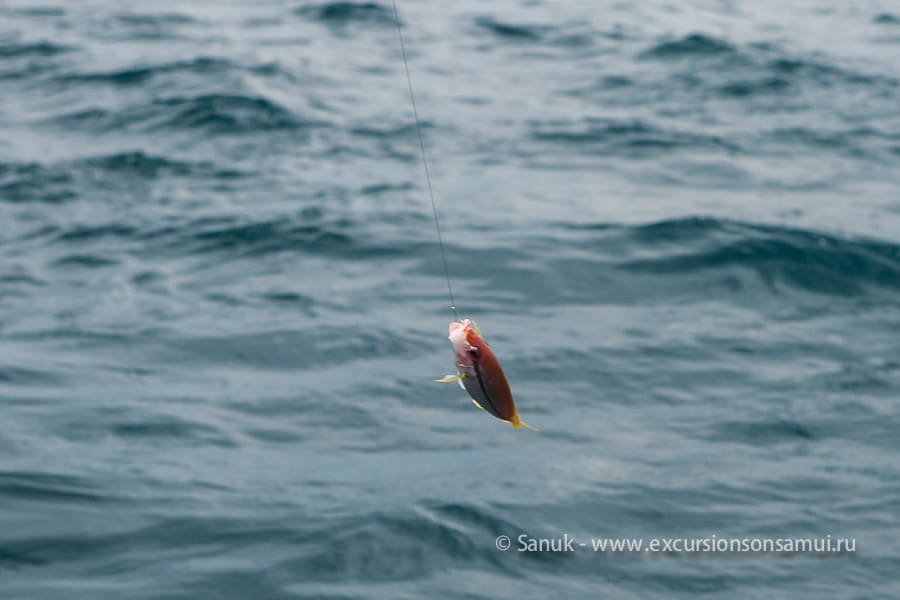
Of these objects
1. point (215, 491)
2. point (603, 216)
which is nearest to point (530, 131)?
point (603, 216)

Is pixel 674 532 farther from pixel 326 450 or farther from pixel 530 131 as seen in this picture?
pixel 530 131

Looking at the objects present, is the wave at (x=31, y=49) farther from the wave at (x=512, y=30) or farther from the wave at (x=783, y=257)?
the wave at (x=783, y=257)

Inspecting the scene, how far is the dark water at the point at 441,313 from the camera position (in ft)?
19.7

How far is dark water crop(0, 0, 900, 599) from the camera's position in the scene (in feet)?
19.7

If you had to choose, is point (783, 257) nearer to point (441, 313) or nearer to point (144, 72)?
point (441, 313)

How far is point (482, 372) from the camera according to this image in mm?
3312

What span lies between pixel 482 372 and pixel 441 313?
4.90m

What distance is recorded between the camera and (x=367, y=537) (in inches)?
235

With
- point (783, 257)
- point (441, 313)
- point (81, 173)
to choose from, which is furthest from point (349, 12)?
point (441, 313)

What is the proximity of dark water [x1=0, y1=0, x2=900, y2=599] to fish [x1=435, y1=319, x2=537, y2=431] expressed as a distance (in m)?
2.49

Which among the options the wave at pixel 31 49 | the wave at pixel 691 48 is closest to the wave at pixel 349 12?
the wave at pixel 31 49

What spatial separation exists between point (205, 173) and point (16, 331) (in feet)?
9.63

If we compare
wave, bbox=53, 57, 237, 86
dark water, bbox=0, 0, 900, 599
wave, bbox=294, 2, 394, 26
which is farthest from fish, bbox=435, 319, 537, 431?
wave, bbox=294, 2, 394, 26

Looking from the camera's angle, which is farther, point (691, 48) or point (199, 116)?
point (691, 48)
